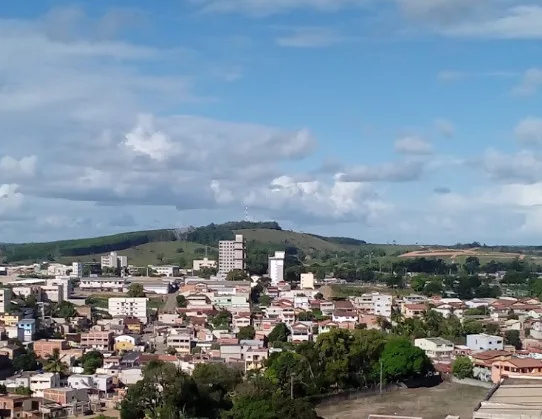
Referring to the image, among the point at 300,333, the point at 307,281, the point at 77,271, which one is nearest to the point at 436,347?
the point at 300,333

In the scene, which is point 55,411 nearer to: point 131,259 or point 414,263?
point 414,263

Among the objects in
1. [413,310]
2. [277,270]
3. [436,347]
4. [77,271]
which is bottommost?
[436,347]

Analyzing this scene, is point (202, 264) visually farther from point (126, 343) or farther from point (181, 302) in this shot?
point (126, 343)

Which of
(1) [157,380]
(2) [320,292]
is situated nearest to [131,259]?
(2) [320,292]

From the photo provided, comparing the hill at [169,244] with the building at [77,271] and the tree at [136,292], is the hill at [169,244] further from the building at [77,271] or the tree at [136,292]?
the tree at [136,292]

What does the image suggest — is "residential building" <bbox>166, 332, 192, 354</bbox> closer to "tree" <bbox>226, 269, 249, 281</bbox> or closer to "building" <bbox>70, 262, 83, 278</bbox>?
"tree" <bbox>226, 269, 249, 281</bbox>
